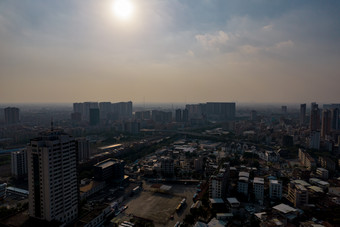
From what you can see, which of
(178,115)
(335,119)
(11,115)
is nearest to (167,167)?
(178,115)

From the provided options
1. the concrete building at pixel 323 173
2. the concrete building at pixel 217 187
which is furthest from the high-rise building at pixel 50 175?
the concrete building at pixel 323 173

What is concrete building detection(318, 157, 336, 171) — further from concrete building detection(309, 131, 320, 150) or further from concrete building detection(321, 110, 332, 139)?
concrete building detection(321, 110, 332, 139)

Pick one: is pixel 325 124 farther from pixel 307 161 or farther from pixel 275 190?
pixel 275 190

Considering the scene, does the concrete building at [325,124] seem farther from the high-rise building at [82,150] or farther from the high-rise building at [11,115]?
the high-rise building at [11,115]

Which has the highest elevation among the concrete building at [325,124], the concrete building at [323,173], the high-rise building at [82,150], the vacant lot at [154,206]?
the concrete building at [325,124]

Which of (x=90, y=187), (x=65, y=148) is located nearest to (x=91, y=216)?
(x=65, y=148)

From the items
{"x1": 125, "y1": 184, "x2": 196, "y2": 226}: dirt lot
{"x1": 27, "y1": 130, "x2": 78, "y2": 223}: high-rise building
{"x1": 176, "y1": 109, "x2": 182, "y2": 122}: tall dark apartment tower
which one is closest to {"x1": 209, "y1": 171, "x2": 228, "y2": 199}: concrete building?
{"x1": 125, "y1": 184, "x2": 196, "y2": 226}: dirt lot
